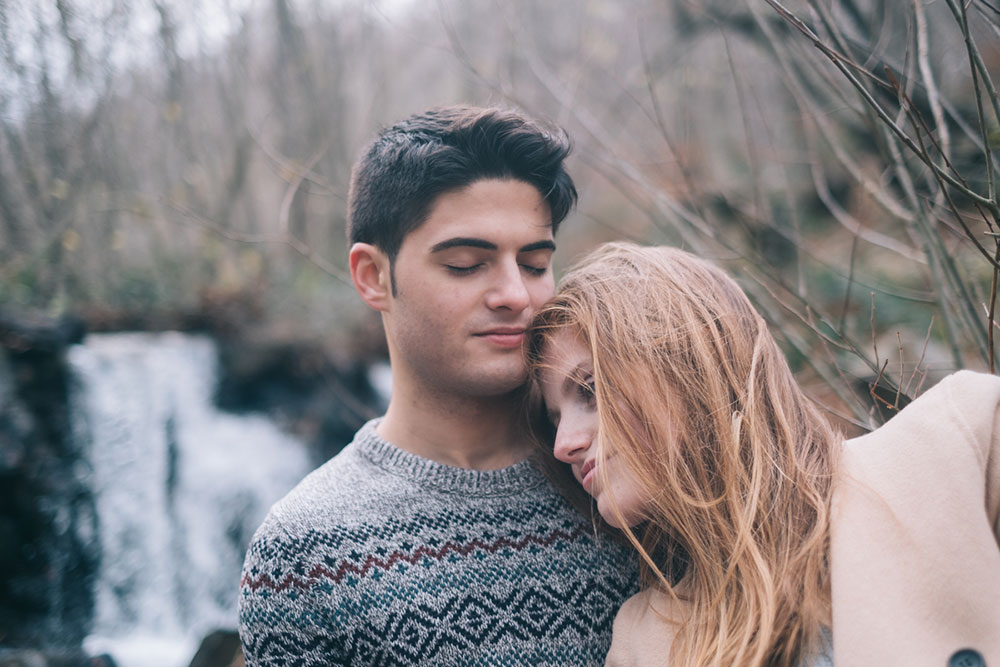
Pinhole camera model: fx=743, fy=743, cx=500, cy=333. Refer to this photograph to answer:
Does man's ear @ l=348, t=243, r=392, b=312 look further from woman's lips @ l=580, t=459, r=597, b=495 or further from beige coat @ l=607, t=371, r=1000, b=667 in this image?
beige coat @ l=607, t=371, r=1000, b=667

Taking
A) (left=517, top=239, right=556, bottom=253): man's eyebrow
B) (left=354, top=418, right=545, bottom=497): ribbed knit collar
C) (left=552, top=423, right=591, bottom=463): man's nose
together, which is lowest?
(left=354, top=418, right=545, bottom=497): ribbed knit collar

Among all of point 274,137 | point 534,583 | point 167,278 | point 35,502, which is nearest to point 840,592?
point 534,583

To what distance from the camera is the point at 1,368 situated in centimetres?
520

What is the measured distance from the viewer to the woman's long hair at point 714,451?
5.13 ft

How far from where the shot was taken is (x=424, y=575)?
6.24 feet

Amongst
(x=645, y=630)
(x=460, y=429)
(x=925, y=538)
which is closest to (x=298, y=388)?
(x=460, y=429)

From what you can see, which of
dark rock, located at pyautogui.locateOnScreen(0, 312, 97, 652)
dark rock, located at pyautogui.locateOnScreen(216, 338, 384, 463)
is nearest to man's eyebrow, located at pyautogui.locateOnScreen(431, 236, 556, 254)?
dark rock, located at pyautogui.locateOnScreen(0, 312, 97, 652)

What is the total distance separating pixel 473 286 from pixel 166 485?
15.7ft

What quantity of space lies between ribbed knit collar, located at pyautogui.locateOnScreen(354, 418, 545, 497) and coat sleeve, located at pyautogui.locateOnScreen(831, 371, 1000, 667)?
2.92 ft

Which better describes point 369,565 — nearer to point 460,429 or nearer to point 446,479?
point 446,479

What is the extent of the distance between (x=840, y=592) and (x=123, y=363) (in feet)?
19.9

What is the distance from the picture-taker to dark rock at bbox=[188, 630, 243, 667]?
3.90m

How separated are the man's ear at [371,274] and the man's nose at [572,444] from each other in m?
0.70

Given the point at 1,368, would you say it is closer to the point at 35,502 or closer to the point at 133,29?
the point at 35,502
